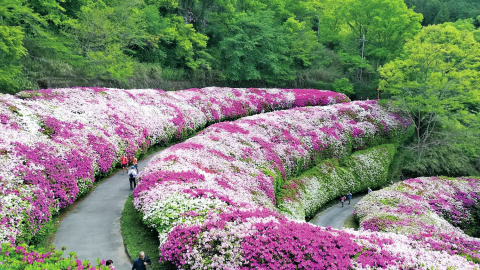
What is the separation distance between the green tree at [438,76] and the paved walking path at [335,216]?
41.8 ft

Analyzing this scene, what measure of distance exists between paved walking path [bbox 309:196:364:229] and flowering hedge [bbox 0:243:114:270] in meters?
17.1

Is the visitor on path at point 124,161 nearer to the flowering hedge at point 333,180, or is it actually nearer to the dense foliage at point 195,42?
the dense foliage at point 195,42

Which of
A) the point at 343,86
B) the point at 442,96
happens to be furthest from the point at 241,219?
the point at 343,86

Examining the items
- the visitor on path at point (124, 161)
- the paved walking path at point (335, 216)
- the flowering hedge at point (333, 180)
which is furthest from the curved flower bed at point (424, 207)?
the visitor on path at point (124, 161)

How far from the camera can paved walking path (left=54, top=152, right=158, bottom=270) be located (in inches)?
469

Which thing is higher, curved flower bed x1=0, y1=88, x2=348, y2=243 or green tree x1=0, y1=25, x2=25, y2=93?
green tree x1=0, y1=25, x2=25, y2=93

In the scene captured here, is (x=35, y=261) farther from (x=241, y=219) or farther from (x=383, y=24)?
(x=383, y=24)

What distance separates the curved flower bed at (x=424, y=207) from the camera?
2073 centimetres

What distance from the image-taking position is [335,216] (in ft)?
80.6

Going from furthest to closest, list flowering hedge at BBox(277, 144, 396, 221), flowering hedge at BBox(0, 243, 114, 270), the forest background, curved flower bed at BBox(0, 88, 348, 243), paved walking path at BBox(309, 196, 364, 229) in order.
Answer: the forest background
paved walking path at BBox(309, 196, 364, 229)
flowering hedge at BBox(277, 144, 396, 221)
curved flower bed at BBox(0, 88, 348, 243)
flowering hedge at BBox(0, 243, 114, 270)

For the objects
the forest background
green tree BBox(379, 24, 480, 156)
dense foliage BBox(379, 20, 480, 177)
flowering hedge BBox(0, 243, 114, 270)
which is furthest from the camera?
green tree BBox(379, 24, 480, 156)

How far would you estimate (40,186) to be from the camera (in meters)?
13.7

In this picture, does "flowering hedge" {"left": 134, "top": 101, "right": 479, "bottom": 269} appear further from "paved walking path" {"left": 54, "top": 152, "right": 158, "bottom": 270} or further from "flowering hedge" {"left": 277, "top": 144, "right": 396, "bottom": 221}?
"paved walking path" {"left": 54, "top": 152, "right": 158, "bottom": 270}

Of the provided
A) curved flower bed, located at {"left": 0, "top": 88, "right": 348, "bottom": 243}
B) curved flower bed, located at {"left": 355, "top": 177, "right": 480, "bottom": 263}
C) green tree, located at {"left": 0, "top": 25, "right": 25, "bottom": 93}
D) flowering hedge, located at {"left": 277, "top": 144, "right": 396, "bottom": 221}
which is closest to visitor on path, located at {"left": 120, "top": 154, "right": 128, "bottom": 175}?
curved flower bed, located at {"left": 0, "top": 88, "right": 348, "bottom": 243}
